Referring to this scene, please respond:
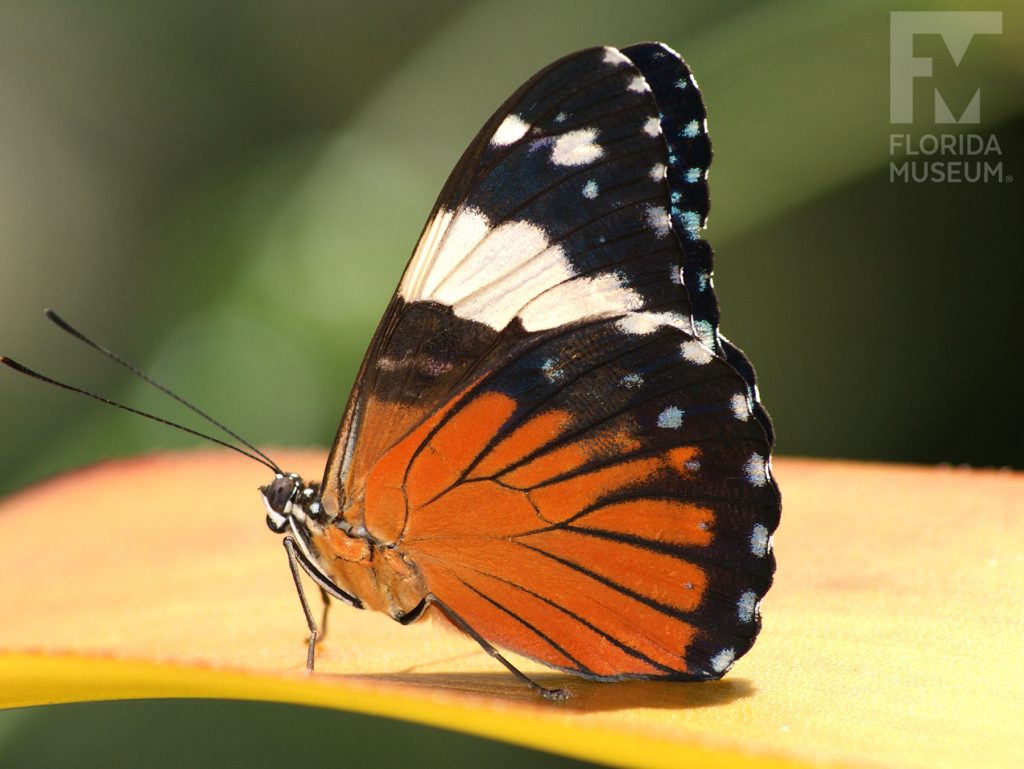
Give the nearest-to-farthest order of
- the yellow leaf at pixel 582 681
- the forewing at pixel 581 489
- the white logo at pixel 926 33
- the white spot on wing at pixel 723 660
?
the yellow leaf at pixel 582 681, the white spot on wing at pixel 723 660, the forewing at pixel 581 489, the white logo at pixel 926 33

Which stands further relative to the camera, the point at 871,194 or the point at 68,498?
the point at 871,194

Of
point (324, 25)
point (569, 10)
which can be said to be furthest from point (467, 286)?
point (324, 25)

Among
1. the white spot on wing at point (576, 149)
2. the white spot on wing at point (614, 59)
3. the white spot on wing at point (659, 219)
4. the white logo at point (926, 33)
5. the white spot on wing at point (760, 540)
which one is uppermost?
the white logo at point (926, 33)

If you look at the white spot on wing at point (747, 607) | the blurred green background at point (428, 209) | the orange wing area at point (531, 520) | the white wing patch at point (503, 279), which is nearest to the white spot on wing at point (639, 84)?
the white wing patch at point (503, 279)

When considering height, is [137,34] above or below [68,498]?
above

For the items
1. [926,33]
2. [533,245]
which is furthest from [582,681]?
[926,33]

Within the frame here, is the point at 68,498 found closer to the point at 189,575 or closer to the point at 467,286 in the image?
the point at 189,575

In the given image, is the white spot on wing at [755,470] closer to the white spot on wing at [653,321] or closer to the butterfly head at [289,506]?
the white spot on wing at [653,321]
